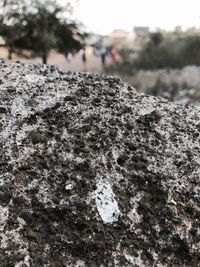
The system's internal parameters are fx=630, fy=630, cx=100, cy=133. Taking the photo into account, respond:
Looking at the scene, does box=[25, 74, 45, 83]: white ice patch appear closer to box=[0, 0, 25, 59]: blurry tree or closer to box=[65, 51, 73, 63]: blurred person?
box=[0, 0, 25, 59]: blurry tree

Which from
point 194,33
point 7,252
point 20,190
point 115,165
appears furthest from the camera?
point 194,33

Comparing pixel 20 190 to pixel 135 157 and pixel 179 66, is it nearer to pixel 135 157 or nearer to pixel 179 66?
pixel 135 157

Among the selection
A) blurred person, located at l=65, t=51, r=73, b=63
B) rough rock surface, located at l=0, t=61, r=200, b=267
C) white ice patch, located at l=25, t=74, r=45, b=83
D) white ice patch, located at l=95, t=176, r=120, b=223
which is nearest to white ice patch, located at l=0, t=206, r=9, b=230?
rough rock surface, located at l=0, t=61, r=200, b=267

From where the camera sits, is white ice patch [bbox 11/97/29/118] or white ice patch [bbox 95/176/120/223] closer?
white ice patch [bbox 95/176/120/223]

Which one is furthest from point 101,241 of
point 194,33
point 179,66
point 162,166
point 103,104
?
A: point 194,33

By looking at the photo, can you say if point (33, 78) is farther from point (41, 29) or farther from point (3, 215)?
point (41, 29)

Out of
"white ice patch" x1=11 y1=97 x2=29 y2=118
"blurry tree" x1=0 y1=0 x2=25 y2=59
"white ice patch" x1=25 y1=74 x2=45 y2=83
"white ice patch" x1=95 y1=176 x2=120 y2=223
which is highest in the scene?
"white ice patch" x1=25 y1=74 x2=45 y2=83
